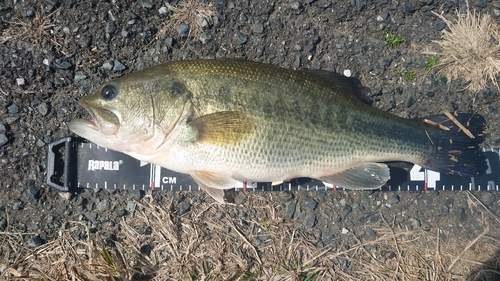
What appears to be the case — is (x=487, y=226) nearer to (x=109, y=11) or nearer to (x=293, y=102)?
(x=293, y=102)

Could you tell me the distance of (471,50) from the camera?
3611mm

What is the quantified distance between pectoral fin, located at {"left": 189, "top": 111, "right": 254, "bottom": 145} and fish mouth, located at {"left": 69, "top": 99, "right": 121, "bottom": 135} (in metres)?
0.61

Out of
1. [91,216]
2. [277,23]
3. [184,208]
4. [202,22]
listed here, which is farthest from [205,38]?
[91,216]

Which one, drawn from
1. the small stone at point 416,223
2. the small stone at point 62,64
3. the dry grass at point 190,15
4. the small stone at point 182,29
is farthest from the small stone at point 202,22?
the small stone at point 416,223

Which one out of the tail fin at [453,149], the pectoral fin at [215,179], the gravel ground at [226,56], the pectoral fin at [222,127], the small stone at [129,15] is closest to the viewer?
the pectoral fin at [222,127]

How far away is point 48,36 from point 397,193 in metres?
3.93

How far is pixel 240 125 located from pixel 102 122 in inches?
43.5

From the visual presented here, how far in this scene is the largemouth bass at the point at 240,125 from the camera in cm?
276

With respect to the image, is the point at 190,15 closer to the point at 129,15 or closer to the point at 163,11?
the point at 163,11

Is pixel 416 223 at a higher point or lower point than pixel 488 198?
lower

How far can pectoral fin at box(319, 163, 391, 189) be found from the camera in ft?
10.2

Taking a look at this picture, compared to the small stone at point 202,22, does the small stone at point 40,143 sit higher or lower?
lower

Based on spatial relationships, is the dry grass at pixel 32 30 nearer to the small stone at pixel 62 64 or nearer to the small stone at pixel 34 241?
the small stone at pixel 62 64

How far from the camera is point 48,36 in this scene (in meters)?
3.46
